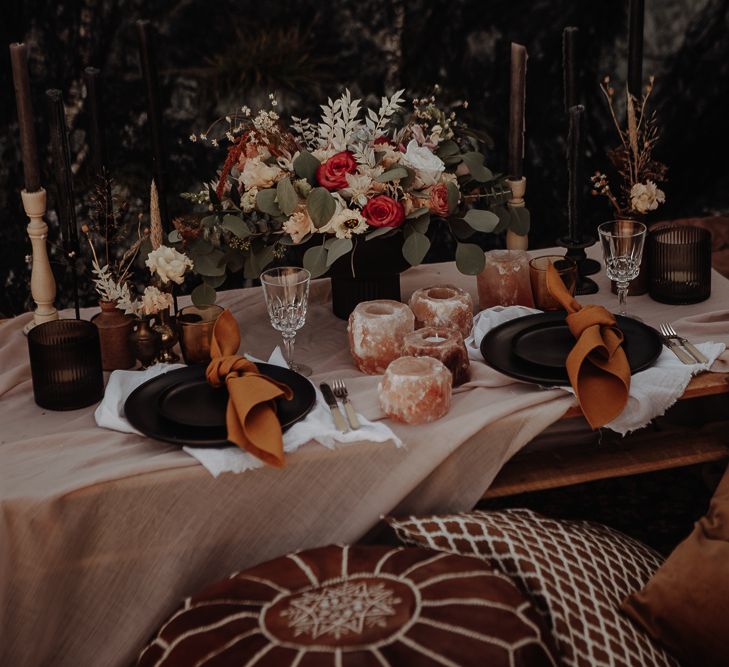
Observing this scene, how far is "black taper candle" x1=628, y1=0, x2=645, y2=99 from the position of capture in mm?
2396

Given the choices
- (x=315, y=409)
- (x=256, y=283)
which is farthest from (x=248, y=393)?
(x=256, y=283)

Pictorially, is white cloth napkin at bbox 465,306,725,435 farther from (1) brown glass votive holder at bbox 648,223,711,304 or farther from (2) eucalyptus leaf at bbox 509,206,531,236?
(2) eucalyptus leaf at bbox 509,206,531,236

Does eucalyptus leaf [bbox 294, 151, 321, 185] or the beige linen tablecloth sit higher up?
eucalyptus leaf [bbox 294, 151, 321, 185]

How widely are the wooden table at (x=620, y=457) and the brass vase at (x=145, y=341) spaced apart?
684 millimetres

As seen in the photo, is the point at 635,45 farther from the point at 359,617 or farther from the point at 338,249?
the point at 359,617

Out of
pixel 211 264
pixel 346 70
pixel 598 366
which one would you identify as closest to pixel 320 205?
pixel 211 264

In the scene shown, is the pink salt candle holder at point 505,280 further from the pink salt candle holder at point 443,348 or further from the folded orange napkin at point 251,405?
the folded orange napkin at point 251,405

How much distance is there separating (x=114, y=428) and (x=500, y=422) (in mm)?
665

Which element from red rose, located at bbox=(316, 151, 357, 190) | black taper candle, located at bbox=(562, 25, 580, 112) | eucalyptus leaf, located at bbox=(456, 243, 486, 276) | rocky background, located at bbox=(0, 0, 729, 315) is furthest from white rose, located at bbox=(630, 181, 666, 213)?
rocky background, located at bbox=(0, 0, 729, 315)

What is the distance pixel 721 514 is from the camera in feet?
5.58

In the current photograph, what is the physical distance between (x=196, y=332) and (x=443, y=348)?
481 millimetres

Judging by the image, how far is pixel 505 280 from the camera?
2229 mm

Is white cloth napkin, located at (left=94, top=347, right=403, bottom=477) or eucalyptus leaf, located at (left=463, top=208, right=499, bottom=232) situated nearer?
white cloth napkin, located at (left=94, top=347, right=403, bottom=477)

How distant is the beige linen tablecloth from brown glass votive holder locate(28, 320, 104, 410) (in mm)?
27
